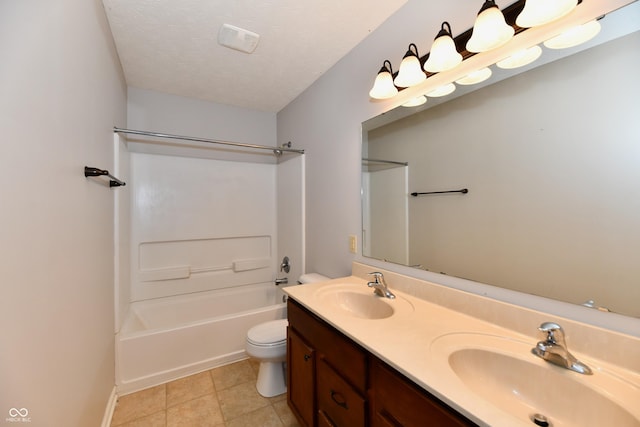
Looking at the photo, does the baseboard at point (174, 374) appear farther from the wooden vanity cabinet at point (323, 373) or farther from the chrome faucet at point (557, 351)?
the chrome faucet at point (557, 351)

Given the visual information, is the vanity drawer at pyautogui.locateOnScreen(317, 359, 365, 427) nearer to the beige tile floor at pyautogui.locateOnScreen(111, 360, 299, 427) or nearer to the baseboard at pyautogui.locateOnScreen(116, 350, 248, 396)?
the beige tile floor at pyautogui.locateOnScreen(111, 360, 299, 427)

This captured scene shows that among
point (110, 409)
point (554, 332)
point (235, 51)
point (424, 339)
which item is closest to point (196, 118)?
point (235, 51)

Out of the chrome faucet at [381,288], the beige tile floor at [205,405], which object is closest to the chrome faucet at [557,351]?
the chrome faucet at [381,288]

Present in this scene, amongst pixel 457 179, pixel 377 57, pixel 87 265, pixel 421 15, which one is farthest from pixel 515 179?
pixel 87 265

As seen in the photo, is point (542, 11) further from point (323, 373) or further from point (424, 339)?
point (323, 373)

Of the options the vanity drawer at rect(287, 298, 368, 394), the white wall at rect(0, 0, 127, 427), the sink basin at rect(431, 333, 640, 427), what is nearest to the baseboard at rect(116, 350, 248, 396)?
the white wall at rect(0, 0, 127, 427)

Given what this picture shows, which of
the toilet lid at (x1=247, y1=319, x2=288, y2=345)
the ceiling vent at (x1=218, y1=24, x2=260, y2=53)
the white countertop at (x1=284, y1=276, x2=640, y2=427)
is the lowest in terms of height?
the toilet lid at (x1=247, y1=319, x2=288, y2=345)

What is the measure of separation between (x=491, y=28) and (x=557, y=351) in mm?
1081

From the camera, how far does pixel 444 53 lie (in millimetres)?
1061

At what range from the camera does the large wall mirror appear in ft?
2.41

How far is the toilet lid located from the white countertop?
583 millimetres

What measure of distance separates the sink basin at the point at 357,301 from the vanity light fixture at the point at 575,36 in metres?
1.12

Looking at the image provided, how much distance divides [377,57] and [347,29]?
255 mm

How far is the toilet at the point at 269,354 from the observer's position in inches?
65.6
